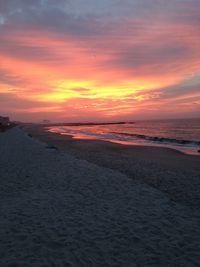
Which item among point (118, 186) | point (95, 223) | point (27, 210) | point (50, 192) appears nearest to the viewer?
point (95, 223)

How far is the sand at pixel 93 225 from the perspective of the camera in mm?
4770

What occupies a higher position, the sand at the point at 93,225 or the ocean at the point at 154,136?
the ocean at the point at 154,136

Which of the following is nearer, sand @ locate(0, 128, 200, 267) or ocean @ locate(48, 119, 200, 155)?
sand @ locate(0, 128, 200, 267)

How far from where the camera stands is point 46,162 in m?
15.7

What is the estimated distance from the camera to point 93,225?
6.23 metres

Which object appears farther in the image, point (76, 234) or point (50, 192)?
→ point (50, 192)

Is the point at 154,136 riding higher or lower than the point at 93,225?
higher

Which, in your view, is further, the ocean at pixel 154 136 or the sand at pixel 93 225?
the ocean at pixel 154 136

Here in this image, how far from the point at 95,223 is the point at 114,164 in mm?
9765

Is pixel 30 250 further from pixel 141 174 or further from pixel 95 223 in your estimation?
pixel 141 174

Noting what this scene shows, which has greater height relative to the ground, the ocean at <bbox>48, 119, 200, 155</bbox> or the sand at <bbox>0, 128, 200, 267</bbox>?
the ocean at <bbox>48, 119, 200, 155</bbox>

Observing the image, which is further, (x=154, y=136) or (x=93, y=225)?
(x=154, y=136)

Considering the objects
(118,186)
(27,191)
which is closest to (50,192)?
(27,191)

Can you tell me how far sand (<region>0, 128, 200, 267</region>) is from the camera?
15.6ft
